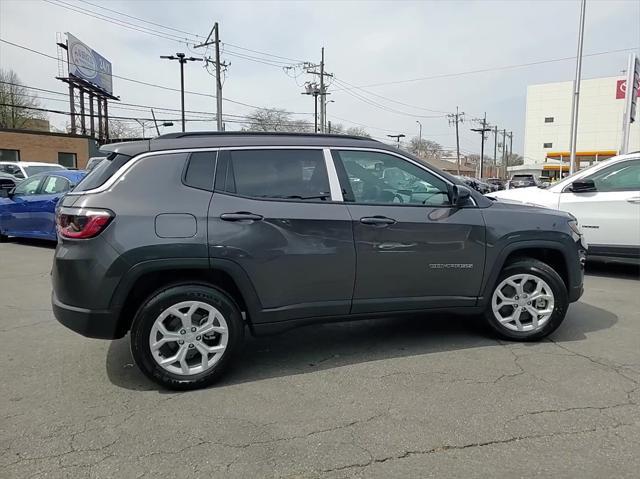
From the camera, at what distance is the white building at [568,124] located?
197 ft

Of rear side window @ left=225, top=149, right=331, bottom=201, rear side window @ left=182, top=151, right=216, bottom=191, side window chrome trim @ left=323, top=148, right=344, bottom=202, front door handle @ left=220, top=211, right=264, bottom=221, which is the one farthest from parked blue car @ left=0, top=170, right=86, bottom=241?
side window chrome trim @ left=323, top=148, right=344, bottom=202

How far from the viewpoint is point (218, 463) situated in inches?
105

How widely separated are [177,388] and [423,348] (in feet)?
6.92

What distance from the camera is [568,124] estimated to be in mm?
64188

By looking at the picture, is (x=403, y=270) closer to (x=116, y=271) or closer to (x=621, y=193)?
(x=116, y=271)

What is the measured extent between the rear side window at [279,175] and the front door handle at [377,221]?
341 millimetres

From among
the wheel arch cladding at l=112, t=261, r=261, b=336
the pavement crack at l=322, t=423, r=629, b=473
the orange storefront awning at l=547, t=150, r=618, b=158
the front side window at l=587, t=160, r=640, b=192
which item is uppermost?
the orange storefront awning at l=547, t=150, r=618, b=158

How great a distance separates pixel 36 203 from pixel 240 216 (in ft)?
26.4

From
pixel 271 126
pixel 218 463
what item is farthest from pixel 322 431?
pixel 271 126

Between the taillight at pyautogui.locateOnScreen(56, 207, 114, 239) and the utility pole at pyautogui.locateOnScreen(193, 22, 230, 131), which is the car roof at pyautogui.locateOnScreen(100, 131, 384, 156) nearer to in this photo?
the taillight at pyautogui.locateOnScreen(56, 207, 114, 239)

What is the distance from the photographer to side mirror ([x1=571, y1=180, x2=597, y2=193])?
7.15 metres

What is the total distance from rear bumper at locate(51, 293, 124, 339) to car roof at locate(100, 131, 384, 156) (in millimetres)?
1157

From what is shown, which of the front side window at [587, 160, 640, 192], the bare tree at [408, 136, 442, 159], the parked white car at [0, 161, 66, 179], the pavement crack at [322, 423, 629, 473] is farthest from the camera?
the bare tree at [408, 136, 442, 159]

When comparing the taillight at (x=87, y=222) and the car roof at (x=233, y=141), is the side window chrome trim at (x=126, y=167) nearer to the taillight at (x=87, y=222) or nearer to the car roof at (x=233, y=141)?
the car roof at (x=233, y=141)
